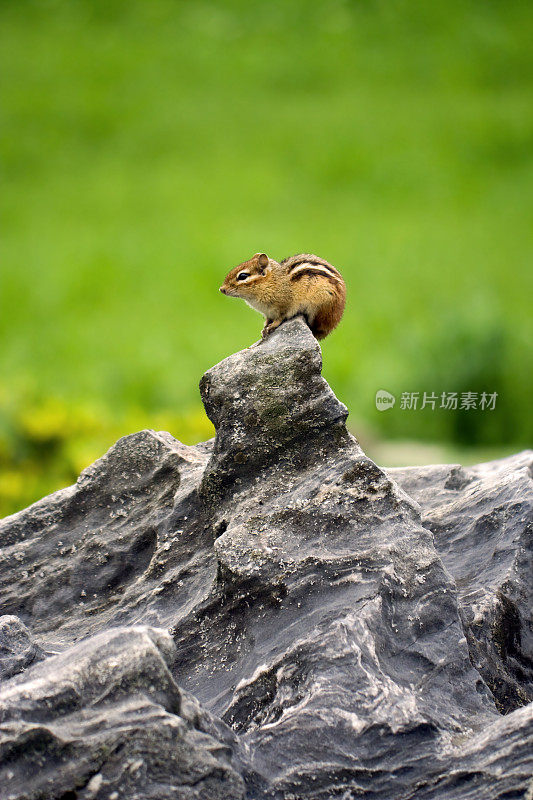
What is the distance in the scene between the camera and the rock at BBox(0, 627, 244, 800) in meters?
3.64

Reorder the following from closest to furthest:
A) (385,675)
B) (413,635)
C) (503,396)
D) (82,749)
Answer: (82,749) → (385,675) → (413,635) → (503,396)

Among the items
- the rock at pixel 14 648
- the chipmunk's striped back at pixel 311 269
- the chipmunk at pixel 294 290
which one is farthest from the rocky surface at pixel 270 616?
the chipmunk's striped back at pixel 311 269

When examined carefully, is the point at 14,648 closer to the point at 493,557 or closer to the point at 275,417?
the point at 275,417

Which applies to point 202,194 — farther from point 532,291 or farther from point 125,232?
point 532,291

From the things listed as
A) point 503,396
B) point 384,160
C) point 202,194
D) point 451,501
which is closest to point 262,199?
point 202,194

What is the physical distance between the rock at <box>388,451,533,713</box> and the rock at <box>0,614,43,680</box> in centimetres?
218

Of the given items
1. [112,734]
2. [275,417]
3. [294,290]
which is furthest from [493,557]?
[112,734]

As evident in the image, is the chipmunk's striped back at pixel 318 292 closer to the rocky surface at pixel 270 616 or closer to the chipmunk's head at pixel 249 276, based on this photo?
the chipmunk's head at pixel 249 276

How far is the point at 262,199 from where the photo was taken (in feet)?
80.7

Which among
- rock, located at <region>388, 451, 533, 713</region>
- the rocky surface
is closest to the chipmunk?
the rocky surface

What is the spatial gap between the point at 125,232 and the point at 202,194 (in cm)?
236

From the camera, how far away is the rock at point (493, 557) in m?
4.98

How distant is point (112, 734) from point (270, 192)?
874 inches

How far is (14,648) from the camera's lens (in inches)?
185
